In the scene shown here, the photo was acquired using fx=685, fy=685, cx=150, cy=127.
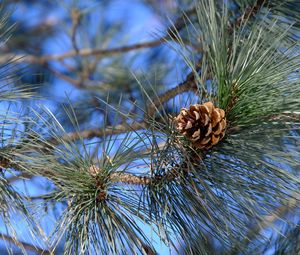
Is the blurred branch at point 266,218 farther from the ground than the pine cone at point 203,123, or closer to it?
closer to it

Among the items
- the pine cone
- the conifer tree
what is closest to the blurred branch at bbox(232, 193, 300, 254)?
the conifer tree

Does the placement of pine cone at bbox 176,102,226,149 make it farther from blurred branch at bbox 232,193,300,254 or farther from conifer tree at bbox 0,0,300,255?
blurred branch at bbox 232,193,300,254

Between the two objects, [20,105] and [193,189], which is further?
[20,105]

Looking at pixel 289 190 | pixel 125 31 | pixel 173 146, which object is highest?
pixel 125 31

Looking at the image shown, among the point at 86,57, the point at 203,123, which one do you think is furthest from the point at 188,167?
the point at 86,57

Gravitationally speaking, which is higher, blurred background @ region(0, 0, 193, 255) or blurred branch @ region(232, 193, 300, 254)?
blurred background @ region(0, 0, 193, 255)

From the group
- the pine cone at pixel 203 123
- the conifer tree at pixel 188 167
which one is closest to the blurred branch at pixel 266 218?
the conifer tree at pixel 188 167

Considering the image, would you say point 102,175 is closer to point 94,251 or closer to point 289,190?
point 94,251

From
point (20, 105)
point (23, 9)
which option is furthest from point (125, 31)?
point (20, 105)

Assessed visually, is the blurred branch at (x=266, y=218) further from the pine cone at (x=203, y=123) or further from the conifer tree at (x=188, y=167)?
the pine cone at (x=203, y=123)
